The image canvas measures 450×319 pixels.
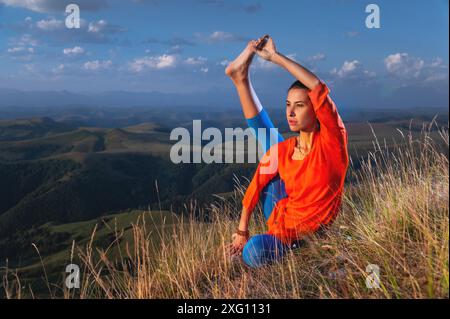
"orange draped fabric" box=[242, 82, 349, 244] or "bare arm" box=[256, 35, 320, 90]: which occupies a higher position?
"bare arm" box=[256, 35, 320, 90]

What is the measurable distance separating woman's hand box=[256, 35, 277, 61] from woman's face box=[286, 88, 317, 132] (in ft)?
1.12

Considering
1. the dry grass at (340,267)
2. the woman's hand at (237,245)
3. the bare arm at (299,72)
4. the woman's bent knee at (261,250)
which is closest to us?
the dry grass at (340,267)

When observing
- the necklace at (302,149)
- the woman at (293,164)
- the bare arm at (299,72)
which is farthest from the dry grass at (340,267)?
the bare arm at (299,72)

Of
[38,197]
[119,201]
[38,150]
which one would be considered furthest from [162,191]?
[38,150]

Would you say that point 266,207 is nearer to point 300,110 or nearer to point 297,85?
point 300,110

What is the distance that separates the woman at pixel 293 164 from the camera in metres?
3.62

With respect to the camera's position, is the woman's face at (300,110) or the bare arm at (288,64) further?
the woman's face at (300,110)

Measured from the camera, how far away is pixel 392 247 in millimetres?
3232

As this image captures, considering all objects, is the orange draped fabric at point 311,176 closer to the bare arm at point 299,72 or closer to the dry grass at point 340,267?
the bare arm at point 299,72

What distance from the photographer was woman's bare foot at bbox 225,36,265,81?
3855mm

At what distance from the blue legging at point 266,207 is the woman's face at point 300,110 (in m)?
0.45

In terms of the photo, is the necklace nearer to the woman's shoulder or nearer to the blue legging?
the woman's shoulder

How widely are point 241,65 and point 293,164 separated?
0.99 m

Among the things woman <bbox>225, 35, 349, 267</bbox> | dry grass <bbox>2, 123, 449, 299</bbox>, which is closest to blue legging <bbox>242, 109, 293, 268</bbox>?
woman <bbox>225, 35, 349, 267</bbox>
